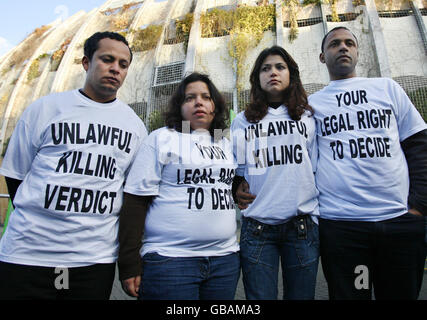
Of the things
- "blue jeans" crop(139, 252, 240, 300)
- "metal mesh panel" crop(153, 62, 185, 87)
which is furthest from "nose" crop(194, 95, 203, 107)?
"metal mesh panel" crop(153, 62, 185, 87)

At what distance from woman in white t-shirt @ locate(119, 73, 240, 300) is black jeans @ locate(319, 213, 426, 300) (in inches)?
27.6

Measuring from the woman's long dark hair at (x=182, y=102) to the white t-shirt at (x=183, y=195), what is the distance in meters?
0.17

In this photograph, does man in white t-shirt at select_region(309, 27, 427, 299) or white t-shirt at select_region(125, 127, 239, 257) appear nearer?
white t-shirt at select_region(125, 127, 239, 257)

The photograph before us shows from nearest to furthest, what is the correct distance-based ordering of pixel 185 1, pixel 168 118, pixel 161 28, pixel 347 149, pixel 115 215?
pixel 115 215 < pixel 347 149 < pixel 168 118 < pixel 161 28 < pixel 185 1

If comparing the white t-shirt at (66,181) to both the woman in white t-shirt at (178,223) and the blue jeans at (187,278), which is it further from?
the blue jeans at (187,278)

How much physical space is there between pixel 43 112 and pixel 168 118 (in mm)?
817

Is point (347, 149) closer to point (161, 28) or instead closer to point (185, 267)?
point (185, 267)

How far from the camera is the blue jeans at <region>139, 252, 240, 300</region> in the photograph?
1468 mm

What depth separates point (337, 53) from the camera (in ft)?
6.78

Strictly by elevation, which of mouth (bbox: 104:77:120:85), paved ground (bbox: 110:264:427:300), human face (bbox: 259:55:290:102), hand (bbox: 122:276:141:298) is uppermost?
human face (bbox: 259:55:290:102)

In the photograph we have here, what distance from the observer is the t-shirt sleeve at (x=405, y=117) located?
73.9 inches

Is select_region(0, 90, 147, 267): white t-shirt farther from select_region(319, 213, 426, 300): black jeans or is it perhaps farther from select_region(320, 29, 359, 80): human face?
select_region(320, 29, 359, 80): human face

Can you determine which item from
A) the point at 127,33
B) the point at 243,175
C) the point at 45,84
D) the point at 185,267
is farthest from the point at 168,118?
the point at 45,84

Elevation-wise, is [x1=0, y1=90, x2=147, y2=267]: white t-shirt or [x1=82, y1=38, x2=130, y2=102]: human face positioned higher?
[x1=82, y1=38, x2=130, y2=102]: human face
